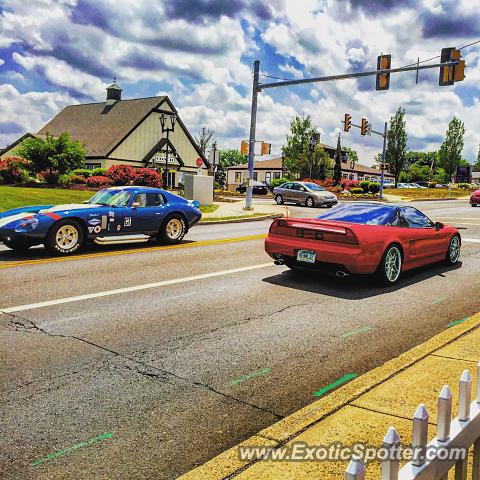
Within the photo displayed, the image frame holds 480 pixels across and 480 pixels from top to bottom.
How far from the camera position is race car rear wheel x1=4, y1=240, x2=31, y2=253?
10.5m

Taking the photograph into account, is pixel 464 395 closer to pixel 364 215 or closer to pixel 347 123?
pixel 364 215

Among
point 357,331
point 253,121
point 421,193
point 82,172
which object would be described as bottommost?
point 357,331

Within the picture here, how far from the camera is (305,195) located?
32469 mm

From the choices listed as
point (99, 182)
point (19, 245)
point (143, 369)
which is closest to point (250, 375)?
point (143, 369)

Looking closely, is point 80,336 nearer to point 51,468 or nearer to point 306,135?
point 51,468

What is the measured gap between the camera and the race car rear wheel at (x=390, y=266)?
27.0ft

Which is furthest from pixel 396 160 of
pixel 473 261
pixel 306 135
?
pixel 473 261

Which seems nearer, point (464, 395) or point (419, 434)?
point (419, 434)

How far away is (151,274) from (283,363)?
4.59m

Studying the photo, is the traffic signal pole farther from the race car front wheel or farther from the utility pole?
the race car front wheel

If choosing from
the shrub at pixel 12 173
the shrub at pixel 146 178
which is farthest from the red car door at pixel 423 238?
the shrub at pixel 12 173

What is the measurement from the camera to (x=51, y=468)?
307 cm

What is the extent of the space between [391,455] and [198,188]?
968 inches

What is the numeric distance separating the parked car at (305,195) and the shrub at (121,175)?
981cm
